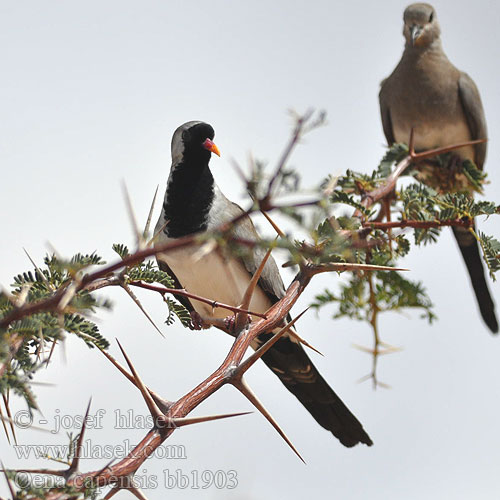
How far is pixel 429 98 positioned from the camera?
6551mm

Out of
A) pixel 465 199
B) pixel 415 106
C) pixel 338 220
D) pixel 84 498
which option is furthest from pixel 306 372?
pixel 415 106

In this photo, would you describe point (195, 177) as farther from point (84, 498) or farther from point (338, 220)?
point (84, 498)

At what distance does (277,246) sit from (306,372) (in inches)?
127

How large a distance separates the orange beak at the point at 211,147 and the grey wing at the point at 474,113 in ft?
9.47

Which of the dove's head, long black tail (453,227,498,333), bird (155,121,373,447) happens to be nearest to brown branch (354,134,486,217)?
bird (155,121,373,447)

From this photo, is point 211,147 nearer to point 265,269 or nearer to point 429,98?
point 265,269

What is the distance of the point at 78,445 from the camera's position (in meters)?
1.81

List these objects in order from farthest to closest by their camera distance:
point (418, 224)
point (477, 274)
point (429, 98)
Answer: point (429, 98), point (477, 274), point (418, 224)

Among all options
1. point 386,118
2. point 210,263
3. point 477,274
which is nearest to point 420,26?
point 386,118

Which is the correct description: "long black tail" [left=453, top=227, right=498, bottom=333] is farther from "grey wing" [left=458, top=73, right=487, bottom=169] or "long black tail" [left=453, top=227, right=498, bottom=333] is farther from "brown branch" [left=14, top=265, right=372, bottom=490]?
"brown branch" [left=14, top=265, right=372, bottom=490]

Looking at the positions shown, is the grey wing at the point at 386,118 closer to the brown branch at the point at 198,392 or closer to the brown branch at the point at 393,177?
the brown branch at the point at 393,177

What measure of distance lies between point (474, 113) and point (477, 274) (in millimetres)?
1630

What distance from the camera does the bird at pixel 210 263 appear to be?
4234 mm

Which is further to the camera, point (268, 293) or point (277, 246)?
point (268, 293)
